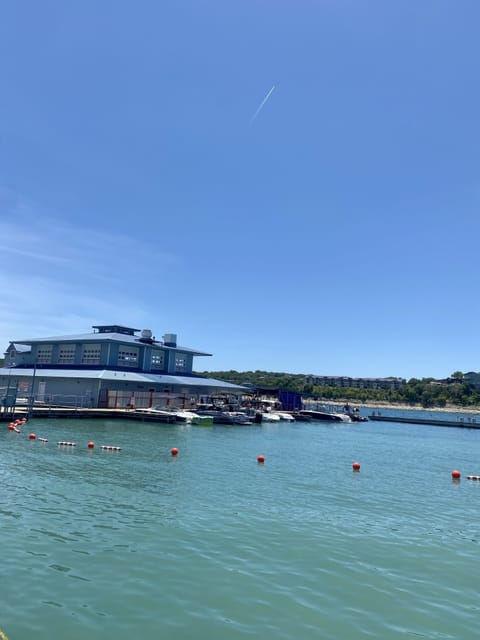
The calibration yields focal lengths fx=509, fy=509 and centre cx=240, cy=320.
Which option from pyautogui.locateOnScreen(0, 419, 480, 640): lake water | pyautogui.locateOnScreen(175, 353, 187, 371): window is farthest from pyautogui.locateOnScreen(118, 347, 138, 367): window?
pyautogui.locateOnScreen(0, 419, 480, 640): lake water

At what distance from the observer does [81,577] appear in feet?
41.0

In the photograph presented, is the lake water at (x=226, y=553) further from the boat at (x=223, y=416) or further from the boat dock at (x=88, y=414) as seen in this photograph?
the boat at (x=223, y=416)

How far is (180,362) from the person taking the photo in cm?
8388

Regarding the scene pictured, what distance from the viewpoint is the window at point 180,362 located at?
8281 cm

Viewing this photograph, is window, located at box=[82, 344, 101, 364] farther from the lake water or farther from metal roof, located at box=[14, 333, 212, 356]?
the lake water

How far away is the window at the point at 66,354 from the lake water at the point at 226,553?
4455 centimetres

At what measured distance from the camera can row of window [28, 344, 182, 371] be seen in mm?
72188

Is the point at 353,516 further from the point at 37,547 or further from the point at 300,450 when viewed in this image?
the point at 300,450

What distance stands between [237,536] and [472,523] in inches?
426

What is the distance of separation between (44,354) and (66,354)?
16.2 ft

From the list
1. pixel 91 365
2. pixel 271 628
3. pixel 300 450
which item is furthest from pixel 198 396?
pixel 271 628

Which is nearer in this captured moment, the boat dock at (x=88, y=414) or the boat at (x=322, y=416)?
the boat dock at (x=88, y=414)

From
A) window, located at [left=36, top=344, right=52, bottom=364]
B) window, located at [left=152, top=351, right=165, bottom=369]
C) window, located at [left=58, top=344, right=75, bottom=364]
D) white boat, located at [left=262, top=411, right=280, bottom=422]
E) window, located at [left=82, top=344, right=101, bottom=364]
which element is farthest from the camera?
white boat, located at [left=262, top=411, right=280, bottom=422]

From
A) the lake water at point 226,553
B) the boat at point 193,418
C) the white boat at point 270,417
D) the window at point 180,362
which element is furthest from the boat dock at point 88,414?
the lake water at point 226,553
